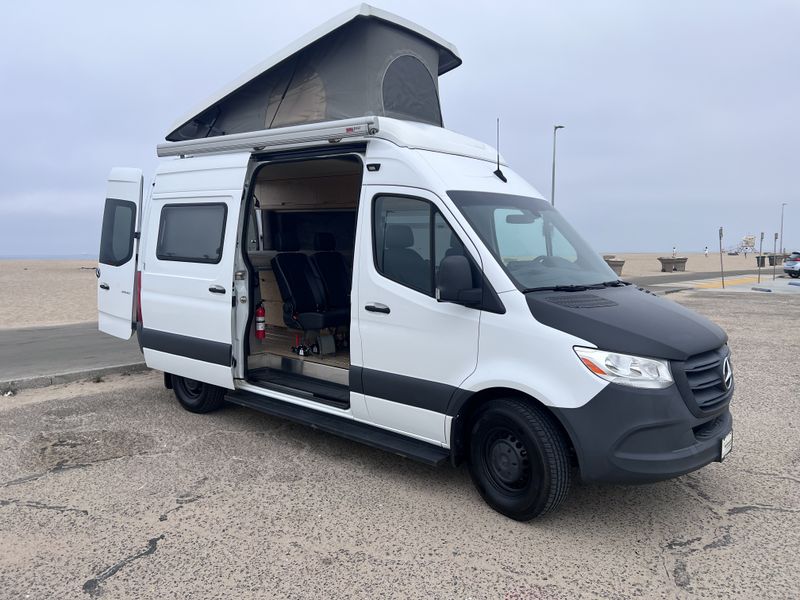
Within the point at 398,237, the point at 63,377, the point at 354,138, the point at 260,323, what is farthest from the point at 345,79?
the point at 63,377

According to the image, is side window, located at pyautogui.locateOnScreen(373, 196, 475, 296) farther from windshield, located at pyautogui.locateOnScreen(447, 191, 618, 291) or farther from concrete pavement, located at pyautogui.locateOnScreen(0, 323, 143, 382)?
concrete pavement, located at pyautogui.locateOnScreen(0, 323, 143, 382)

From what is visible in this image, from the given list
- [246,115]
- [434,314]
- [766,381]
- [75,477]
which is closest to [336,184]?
[246,115]

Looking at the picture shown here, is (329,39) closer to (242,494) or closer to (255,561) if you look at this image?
(242,494)

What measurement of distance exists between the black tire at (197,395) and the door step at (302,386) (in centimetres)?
52

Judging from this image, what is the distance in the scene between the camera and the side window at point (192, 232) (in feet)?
19.7

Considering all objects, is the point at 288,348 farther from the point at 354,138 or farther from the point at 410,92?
the point at 410,92

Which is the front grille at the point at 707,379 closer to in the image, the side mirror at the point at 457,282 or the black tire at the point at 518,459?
the black tire at the point at 518,459

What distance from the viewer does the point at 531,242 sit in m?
4.69

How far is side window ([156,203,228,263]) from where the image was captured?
6.00 metres

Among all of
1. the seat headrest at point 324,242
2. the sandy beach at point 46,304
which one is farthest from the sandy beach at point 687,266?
the seat headrest at point 324,242

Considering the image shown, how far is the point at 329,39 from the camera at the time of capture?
598 centimetres

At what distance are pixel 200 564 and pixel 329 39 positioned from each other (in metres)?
4.80

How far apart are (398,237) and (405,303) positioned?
548 millimetres

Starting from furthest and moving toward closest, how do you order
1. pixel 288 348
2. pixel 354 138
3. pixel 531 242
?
pixel 288 348 → pixel 354 138 → pixel 531 242
